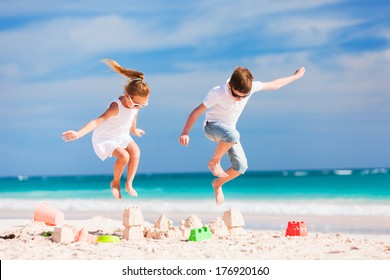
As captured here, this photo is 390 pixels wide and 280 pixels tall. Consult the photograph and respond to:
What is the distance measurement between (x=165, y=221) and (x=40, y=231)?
1592mm

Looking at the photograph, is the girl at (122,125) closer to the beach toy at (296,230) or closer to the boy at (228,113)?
the boy at (228,113)

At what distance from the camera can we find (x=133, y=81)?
698 centimetres

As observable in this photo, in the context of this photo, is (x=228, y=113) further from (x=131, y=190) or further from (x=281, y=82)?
(x=131, y=190)

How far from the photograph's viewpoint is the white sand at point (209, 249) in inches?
228

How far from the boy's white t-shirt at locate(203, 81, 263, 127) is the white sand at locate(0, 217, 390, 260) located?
1306mm

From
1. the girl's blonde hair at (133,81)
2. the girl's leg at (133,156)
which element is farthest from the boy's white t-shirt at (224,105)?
the girl's leg at (133,156)

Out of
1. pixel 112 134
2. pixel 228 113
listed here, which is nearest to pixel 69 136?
pixel 112 134

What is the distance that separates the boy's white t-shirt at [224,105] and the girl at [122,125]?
709 millimetres

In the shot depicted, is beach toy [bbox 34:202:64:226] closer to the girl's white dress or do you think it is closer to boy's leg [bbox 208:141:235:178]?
the girl's white dress

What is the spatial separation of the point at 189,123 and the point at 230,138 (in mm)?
485

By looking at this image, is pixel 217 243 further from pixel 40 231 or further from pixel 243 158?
pixel 40 231

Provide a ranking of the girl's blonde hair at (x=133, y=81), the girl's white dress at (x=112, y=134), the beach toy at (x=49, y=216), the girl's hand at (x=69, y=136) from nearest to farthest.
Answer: the girl's hand at (x=69, y=136)
the girl's blonde hair at (x=133, y=81)
the girl's white dress at (x=112, y=134)
the beach toy at (x=49, y=216)

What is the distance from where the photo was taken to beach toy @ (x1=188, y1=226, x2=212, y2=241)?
664 cm

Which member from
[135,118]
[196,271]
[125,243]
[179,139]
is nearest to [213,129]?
[179,139]
